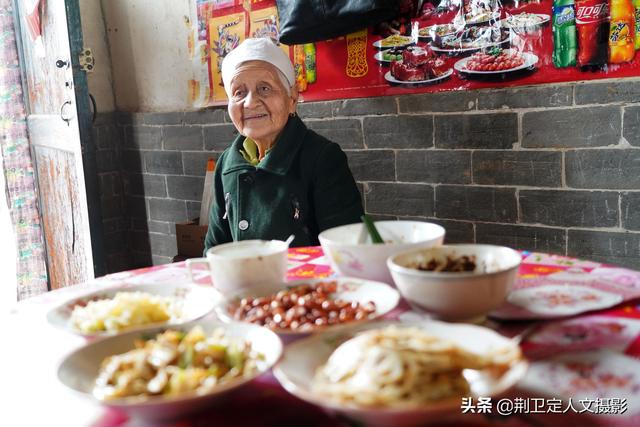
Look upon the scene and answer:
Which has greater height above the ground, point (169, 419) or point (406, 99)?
point (406, 99)

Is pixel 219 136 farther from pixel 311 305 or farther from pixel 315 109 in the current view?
pixel 311 305

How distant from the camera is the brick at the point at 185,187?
3.77 m

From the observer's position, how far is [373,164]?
2.95 metres

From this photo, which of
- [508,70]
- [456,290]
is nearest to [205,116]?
[508,70]

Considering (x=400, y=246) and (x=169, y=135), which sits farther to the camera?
(x=169, y=135)

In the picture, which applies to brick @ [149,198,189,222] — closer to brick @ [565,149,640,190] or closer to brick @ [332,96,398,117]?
brick @ [332,96,398,117]

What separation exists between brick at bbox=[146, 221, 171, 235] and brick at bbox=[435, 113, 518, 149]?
2066 mm

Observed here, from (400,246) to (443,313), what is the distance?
210 millimetres

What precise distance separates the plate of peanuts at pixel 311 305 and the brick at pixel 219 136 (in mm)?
2414

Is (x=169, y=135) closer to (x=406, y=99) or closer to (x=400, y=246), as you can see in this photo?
(x=406, y=99)

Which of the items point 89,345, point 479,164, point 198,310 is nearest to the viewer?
point 89,345

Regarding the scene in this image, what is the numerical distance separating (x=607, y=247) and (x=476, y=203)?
1.85 feet

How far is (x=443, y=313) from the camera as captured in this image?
0.96 meters

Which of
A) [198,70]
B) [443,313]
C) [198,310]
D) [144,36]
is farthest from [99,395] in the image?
[144,36]
